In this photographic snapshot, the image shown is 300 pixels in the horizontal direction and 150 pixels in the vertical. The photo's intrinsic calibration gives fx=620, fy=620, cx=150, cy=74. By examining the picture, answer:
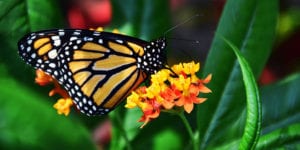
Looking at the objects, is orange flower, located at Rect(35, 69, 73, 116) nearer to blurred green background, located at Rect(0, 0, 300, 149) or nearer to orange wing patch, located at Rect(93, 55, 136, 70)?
blurred green background, located at Rect(0, 0, 300, 149)

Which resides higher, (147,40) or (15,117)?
(15,117)

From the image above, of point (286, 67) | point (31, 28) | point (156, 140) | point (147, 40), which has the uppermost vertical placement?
point (31, 28)

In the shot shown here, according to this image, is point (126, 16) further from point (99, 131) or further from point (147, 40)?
point (99, 131)

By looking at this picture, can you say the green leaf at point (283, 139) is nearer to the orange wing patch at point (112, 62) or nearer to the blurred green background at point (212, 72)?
the blurred green background at point (212, 72)

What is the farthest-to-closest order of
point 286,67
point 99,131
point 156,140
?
point 286,67 → point 99,131 → point 156,140

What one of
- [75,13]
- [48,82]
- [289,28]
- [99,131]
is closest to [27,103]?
[48,82]

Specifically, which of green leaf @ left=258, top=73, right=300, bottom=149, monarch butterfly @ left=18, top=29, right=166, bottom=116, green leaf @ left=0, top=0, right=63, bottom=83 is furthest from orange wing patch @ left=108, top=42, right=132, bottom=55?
green leaf @ left=258, top=73, right=300, bottom=149

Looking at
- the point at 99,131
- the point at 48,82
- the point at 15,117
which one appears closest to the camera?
the point at 15,117
